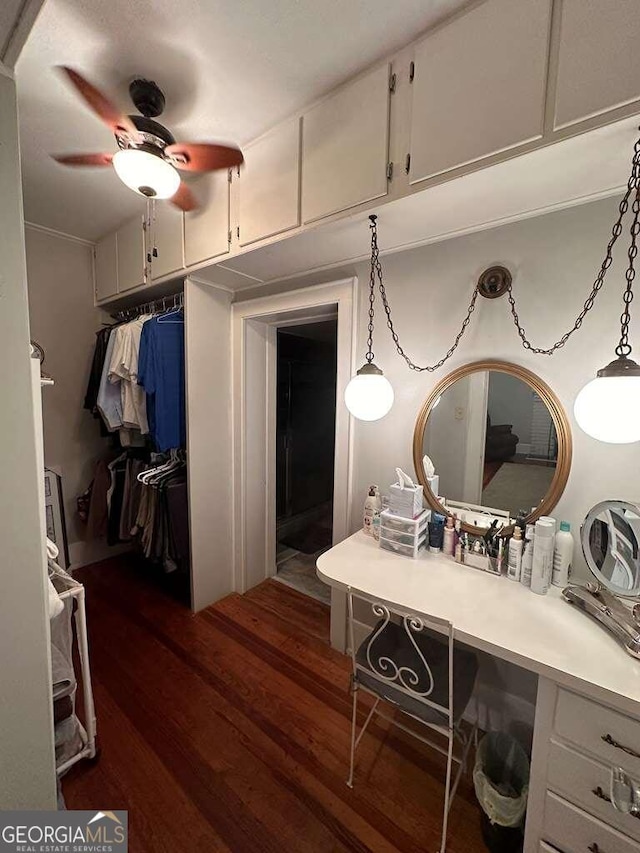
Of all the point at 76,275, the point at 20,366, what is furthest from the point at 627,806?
the point at 76,275

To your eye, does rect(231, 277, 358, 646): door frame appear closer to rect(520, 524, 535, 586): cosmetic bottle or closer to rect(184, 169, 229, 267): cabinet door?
rect(184, 169, 229, 267): cabinet door

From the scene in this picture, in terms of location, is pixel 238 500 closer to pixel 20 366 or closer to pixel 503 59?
pixel 20 366

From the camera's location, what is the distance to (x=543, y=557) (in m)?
1.18

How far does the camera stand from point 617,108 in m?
0.79

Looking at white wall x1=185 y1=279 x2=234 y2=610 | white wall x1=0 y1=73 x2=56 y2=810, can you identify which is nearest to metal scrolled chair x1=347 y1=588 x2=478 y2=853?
white wall x1=0 y1=73 x2=56 y2=810

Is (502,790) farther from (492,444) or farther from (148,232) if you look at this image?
(148,232)

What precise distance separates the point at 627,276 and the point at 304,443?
307 centimetres

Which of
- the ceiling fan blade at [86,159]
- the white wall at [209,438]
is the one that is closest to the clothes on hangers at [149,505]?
the white wall at [209,438]

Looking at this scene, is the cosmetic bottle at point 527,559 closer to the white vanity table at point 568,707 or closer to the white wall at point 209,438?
the white vanity table at point 568,707

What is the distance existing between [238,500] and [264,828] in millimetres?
1589

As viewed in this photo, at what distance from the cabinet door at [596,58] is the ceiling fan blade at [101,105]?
1332mm

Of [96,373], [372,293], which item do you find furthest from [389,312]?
[96,373]

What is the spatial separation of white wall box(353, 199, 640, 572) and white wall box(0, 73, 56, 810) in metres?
1.14

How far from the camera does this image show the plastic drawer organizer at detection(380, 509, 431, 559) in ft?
4.70
